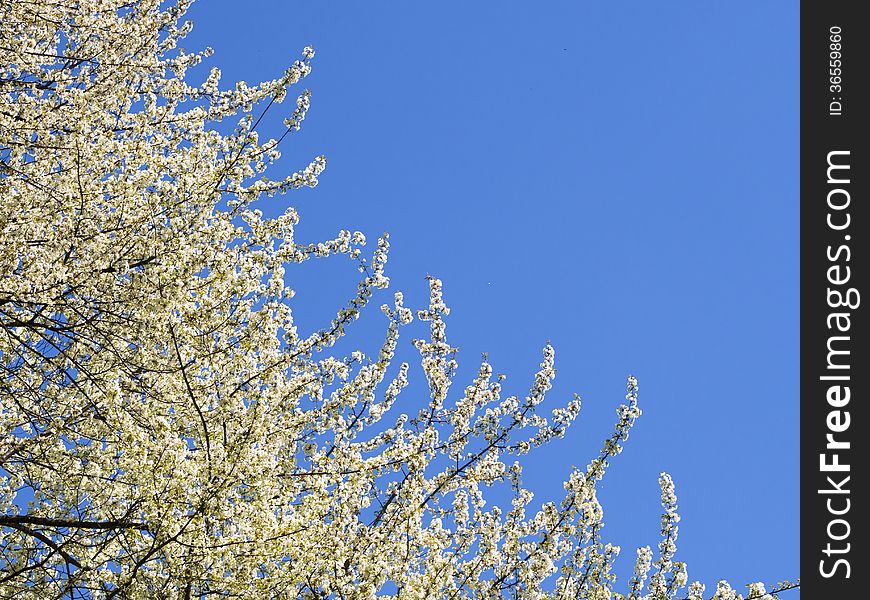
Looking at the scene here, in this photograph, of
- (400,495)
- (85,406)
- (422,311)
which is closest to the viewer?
(85,406)

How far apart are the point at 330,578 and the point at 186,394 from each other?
4.95ft

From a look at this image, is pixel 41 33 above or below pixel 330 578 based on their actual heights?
above

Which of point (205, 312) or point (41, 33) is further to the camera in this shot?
point (41, 33)

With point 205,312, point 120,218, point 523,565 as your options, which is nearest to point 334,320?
point 205,312

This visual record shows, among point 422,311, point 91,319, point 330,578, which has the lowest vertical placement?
point 330,578

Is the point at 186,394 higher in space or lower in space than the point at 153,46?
lower

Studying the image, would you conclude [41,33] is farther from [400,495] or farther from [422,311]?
[400,495]

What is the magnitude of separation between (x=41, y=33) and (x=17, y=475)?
3.70 m

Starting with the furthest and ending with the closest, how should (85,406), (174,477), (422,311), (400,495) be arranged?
(422,311) → (400,495) → (85,406) → (174,477)

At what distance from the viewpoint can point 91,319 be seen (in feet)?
20.5

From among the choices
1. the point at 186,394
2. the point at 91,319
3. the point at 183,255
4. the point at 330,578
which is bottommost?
the point at 330,578

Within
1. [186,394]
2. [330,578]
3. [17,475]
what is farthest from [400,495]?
[17,475]

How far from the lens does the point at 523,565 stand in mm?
6594

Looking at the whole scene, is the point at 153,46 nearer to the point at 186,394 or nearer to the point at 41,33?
the point at 41,33
